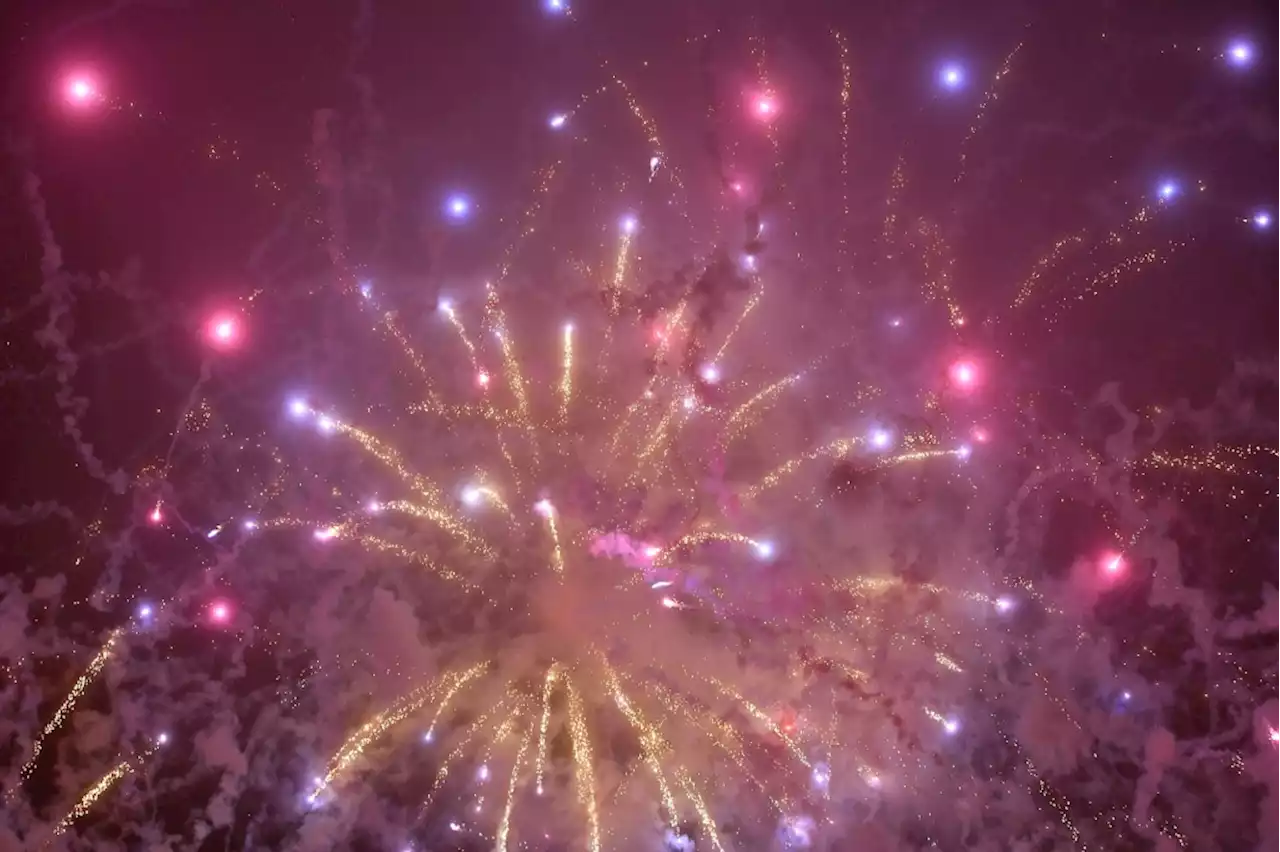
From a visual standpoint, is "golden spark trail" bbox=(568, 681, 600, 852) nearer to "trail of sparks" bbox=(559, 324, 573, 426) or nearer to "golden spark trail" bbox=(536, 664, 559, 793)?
"golden spark trail" bbox=(536, 664, 559, 793)

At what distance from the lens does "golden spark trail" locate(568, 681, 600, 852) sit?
6.75 feet

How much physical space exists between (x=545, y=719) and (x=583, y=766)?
0.14 metres

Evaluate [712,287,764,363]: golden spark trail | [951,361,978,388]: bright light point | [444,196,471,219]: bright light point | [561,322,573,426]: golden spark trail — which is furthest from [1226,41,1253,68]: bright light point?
[444,196,471,219]: bright light point

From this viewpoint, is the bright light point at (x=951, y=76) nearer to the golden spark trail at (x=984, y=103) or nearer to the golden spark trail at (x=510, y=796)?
the golden spark trail at (x=984, y=103)

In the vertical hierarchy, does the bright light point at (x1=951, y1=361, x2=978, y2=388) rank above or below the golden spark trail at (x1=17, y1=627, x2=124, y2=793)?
above

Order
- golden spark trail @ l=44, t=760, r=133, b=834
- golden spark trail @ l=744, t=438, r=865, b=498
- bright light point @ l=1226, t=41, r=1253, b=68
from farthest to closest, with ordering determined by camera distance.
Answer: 1. bright light point @ l=1226, t=41, r=1253, b=68
2. golden spark trail @ l=744, t=438, r=865, b=498
3. golden spark trail @ l=44, t=760, r=133, b=834

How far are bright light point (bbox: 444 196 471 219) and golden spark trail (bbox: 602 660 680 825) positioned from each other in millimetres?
1195

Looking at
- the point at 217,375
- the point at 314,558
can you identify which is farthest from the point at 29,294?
the point at 314,558

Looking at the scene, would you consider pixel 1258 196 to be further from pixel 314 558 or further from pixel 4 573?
pixel 4 573

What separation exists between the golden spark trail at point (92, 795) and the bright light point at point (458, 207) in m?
1.54

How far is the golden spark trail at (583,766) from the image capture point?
206 cm

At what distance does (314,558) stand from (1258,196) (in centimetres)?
256

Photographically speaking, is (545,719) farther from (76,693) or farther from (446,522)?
(76,693)

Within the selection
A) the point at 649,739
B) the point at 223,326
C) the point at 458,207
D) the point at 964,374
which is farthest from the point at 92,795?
the point at 964,374
